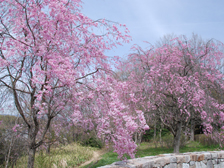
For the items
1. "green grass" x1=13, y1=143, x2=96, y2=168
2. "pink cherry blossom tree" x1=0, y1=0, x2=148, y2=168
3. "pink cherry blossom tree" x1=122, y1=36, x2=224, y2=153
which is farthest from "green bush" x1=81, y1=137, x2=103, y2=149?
"pink cherry blossom tree" x1=0, y1=0, x2=148, y2=168

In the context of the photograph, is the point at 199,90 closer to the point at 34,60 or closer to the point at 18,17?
the point at 34,60

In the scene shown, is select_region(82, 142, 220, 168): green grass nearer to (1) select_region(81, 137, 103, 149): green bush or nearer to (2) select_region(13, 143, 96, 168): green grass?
(2) select_region(13, 143, 96, 168): green grass

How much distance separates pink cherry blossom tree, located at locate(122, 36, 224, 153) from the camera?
26.3ft

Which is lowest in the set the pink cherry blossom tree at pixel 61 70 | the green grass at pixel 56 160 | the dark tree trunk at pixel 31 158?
the green grass at pixel 56 160

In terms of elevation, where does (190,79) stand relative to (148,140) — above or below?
above

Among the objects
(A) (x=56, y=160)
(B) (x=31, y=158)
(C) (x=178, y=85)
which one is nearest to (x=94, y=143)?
(A) (x=56, y=160)

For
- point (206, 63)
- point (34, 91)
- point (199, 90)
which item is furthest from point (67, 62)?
point (206, 63)

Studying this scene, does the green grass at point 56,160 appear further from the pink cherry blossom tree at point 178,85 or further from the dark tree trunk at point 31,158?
the pink cherry blossom tree at point 178,85

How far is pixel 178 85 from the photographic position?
8.55 m

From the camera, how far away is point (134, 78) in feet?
34.9

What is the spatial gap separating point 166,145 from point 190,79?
19.7ft

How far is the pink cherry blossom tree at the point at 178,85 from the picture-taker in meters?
8.03

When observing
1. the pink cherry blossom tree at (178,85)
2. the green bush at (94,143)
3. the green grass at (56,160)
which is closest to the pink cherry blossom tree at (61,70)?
the green grass at (56,160)

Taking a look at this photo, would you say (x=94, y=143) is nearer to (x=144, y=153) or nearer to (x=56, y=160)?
(x=144, y=153)
